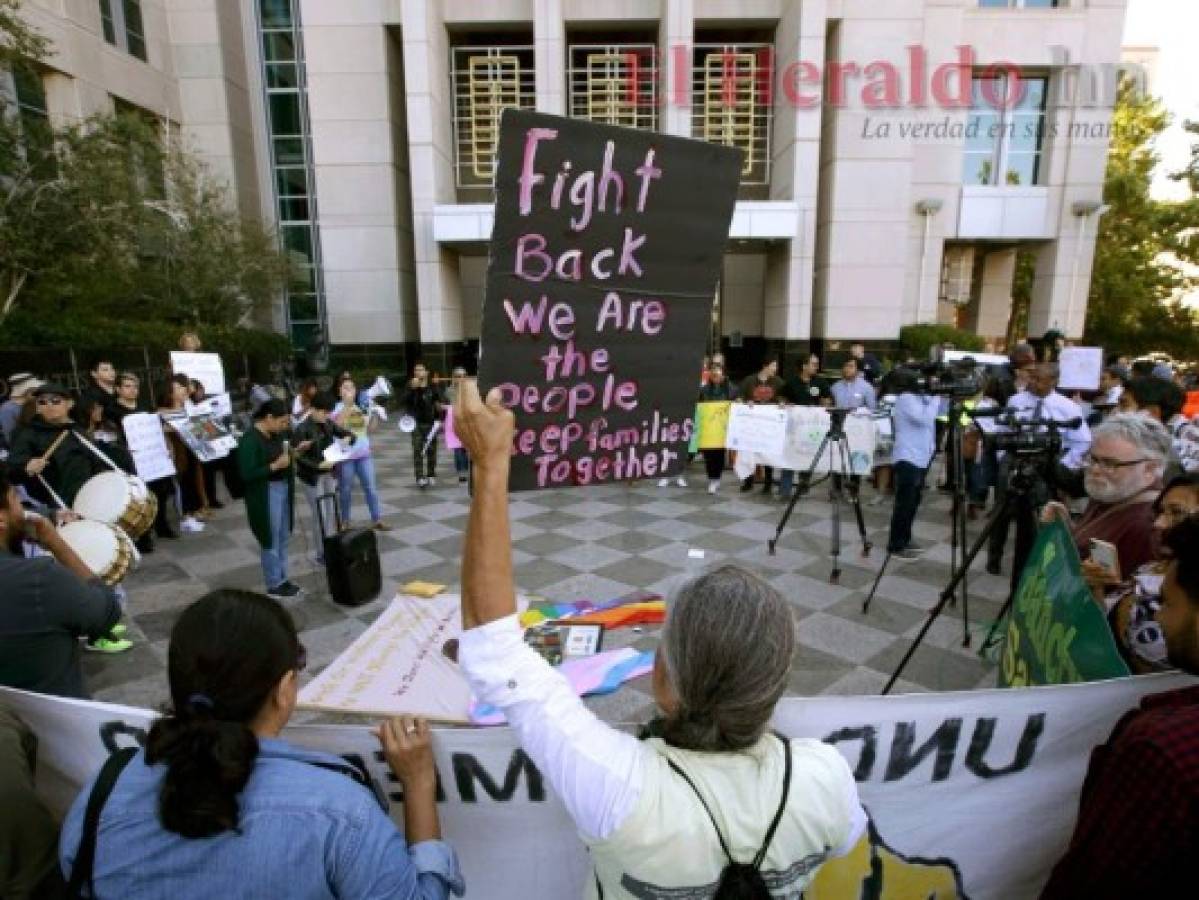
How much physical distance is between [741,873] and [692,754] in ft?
0.68

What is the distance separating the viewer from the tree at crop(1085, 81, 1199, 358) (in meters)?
26.2

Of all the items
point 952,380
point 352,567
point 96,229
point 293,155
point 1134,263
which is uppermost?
point 293,155

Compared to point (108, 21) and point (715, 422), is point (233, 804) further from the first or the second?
point (108, 21)

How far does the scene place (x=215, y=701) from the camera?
1.18 meters

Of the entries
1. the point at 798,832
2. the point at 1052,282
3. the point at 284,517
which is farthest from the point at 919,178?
the point at 798,832

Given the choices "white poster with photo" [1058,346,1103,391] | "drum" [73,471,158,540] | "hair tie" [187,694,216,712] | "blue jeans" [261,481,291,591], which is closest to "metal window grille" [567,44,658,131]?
"white poster with photo" [1058,346,1103,391]

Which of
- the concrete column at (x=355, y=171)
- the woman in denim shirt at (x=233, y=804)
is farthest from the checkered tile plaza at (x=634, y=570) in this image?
the concrete column at (x=355, y=171)

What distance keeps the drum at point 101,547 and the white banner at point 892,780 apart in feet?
8.36

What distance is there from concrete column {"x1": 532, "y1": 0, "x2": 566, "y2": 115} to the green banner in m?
17.2

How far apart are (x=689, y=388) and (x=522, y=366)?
0.71 m

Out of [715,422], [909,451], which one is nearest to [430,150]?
[715,422]

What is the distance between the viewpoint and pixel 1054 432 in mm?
3699

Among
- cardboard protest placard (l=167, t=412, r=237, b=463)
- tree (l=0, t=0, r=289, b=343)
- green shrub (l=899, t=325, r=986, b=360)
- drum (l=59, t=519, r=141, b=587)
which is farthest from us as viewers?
green shrub (l=899, t=325, r=986, b=360)

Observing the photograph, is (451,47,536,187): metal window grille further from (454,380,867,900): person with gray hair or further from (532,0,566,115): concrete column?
(454,380,867,900): person with gray hair
